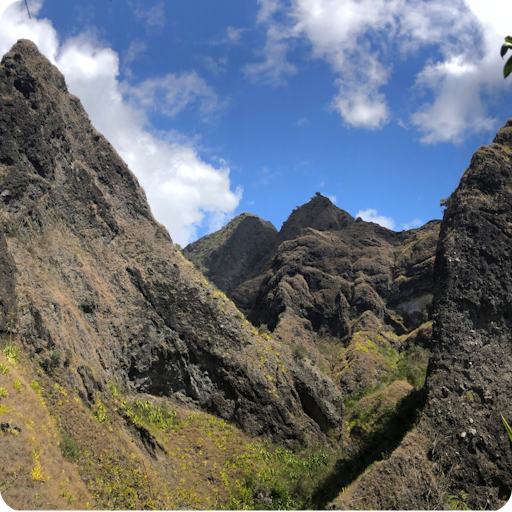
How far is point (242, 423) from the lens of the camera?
25.0 meters

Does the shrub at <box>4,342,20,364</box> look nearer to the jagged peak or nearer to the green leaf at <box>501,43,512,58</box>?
the green leaf at <box>501,43,512,58</box>

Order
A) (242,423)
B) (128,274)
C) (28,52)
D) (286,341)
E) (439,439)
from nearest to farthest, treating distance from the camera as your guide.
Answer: (439,439)
(242,423)
(128,274)
(28,52)
(286,341)

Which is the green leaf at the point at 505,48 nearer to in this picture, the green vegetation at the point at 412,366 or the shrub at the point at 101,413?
the shrub at the point at 101,413

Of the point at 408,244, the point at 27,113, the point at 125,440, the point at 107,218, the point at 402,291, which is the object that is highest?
the point at 408,244

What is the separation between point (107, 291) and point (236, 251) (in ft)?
184

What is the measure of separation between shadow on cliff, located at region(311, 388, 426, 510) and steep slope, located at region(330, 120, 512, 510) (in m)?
1.43

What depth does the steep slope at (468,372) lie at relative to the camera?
55.9 feet

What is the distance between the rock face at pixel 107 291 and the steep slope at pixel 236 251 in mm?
41736

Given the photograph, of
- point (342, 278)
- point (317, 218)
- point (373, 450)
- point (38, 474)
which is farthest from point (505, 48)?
point (317, 218)

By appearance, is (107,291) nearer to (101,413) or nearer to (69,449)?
(101,413)

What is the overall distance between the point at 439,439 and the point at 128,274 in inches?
887

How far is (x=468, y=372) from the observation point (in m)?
20.7

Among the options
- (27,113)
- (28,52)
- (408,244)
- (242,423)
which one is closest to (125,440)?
(242,423)

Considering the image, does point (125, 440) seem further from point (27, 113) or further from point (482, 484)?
point (27, 113)
